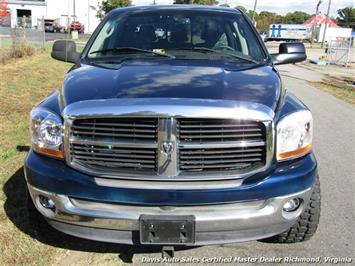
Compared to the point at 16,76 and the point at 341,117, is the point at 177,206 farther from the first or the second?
the point at 16,76

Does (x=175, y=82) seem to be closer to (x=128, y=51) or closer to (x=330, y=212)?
(x=128, y=51)

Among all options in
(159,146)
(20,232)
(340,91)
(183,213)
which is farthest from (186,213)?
(340,91)

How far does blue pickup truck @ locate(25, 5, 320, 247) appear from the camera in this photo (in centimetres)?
288

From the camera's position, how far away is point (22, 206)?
421cm

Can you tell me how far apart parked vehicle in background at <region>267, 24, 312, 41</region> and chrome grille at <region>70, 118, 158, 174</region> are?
73.0m

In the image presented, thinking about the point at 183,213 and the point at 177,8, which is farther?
the point at 177,8

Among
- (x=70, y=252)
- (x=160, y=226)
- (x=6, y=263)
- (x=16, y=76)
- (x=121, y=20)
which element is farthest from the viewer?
(x=16, y=76)

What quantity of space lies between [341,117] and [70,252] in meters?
7.30

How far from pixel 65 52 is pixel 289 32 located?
74.5 m

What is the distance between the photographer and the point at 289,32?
75250mm

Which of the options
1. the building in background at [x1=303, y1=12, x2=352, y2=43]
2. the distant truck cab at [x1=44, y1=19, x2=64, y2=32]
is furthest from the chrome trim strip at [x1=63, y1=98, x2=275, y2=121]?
the building in background at [x1=303, y1=12, x2=352, y2=43]

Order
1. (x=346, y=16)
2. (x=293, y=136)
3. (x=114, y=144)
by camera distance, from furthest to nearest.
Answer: (x=346, y=16) < (x=293, y=136) < (x=114, y=144)

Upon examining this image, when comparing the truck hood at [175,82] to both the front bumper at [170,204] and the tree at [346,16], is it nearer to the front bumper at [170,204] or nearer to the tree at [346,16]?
the front bumper at [170,204]

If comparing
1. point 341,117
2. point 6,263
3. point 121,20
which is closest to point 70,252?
point 6,263
